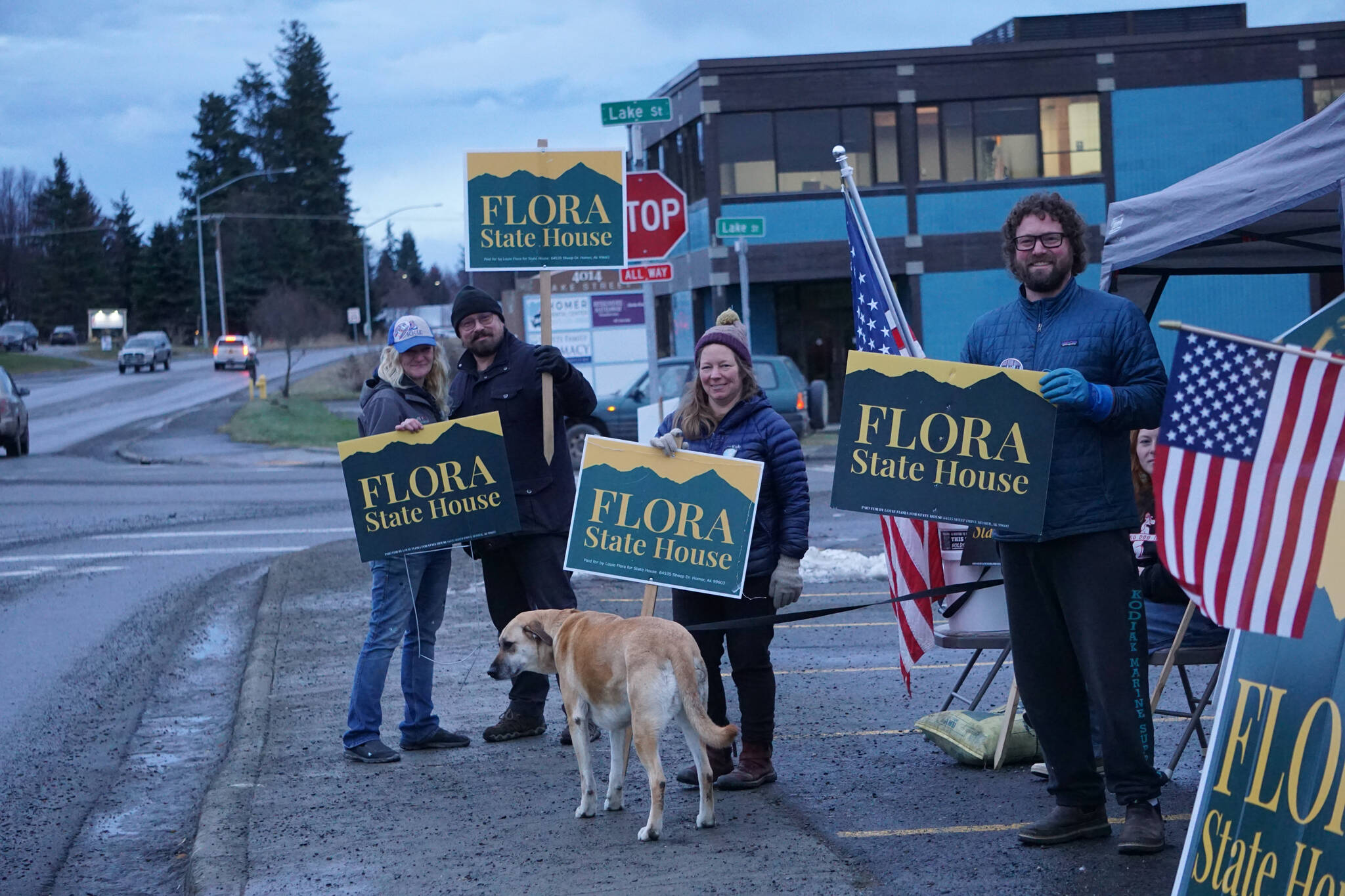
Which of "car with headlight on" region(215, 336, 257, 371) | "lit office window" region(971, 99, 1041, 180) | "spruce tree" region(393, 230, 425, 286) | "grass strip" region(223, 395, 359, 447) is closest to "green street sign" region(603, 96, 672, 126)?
"grass strip" region(223, 395, 359, 447)

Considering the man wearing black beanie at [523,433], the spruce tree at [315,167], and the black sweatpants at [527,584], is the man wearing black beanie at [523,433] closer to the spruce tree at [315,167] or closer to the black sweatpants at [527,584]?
the black sweatpants at [527,584]

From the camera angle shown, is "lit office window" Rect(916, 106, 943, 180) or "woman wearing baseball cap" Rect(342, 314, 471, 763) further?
"lit office window" Rect(916, 106, 943, 180)

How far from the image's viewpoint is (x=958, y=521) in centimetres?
497

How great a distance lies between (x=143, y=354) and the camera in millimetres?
63969

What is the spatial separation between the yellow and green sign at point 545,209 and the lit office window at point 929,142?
27.4 meters

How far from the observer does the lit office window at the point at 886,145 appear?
3372 cm

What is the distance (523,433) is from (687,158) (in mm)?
29767

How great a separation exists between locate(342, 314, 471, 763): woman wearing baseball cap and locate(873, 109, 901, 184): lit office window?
2860cm

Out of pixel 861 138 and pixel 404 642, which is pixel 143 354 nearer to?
pixel 861 138

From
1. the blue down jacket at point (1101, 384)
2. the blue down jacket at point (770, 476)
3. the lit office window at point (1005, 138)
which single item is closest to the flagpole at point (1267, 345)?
the blue down jacket at point (1101, 384)

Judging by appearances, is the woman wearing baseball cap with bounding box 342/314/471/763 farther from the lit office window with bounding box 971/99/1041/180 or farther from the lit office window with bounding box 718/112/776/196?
the lit office window with bounding box 971/99/1041/180

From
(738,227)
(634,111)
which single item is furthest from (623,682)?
(738,227)

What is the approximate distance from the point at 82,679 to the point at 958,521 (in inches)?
255

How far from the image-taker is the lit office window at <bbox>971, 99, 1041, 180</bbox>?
33875 millimetres
